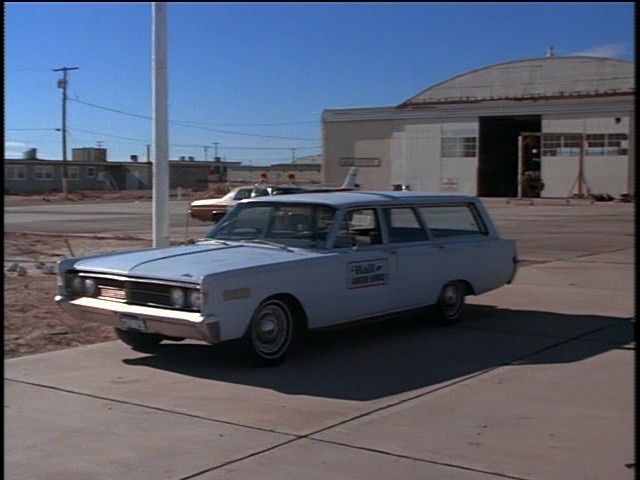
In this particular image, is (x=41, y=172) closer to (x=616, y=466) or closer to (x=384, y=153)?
(x=384, y=153)

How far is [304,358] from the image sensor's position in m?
8.55

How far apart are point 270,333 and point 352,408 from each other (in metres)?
1.55

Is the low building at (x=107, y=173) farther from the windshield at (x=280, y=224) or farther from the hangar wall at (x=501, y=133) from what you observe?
the windshield at (x=280, y=224)

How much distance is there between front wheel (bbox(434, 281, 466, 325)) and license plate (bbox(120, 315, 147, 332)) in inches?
135

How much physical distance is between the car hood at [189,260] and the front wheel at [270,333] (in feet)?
1.32

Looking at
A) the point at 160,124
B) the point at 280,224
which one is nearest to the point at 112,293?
the point at 280,224

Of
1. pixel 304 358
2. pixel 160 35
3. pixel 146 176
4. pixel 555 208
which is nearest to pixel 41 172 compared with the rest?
pixel 146 176

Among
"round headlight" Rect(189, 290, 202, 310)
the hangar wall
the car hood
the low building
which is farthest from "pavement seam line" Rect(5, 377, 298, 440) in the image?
the low building

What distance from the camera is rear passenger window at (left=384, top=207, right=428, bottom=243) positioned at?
960cm

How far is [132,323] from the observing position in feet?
26.2

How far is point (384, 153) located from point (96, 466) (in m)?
59.2

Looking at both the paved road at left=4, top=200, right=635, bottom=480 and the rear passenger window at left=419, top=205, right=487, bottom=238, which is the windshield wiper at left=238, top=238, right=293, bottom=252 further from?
the rear passenger window at left=419, top=205, right=487, bottom=238

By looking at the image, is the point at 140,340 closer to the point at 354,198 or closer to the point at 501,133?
the point at 354,198

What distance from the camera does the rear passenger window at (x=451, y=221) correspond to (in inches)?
400
